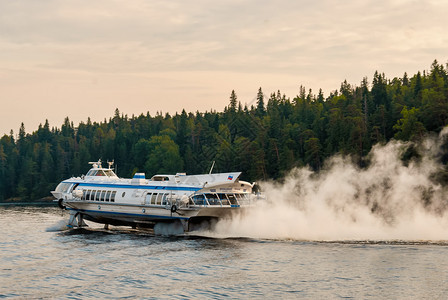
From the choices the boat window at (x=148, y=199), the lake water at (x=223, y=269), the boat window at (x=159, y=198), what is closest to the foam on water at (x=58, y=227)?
the lake water at (x=223, y=269)

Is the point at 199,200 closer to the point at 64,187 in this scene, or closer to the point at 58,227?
the point at 64,187

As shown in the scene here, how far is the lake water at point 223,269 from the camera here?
32.7 meters

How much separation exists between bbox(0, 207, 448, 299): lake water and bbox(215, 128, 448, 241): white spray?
11.3ft

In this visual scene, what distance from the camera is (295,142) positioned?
5566 inches

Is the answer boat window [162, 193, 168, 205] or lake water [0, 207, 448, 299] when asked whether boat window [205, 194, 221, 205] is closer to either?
boat window [162, 193, 168, 205]

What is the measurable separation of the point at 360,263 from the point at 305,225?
14.6 m

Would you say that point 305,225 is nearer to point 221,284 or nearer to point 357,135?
point 221,284

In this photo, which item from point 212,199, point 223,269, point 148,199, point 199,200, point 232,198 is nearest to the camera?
point 223,269

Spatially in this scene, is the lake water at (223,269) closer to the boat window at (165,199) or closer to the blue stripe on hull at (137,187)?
the boat window at (165,199)

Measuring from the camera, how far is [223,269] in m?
39.0

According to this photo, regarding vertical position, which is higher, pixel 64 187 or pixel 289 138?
pixel 289 138

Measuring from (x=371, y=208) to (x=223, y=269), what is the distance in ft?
128

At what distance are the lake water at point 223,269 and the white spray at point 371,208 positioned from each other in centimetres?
→ 343

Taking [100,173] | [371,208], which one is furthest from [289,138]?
[100,173]
